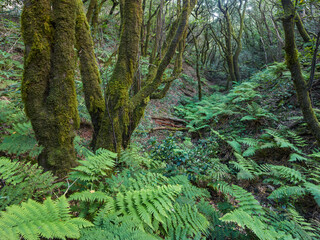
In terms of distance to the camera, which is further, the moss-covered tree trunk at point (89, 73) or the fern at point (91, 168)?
the moss-covered tree trunk at point (89, 73)

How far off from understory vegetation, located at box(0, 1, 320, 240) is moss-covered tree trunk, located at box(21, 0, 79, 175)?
222mm

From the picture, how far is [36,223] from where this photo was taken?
111 cm

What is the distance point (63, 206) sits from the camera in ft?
4.30

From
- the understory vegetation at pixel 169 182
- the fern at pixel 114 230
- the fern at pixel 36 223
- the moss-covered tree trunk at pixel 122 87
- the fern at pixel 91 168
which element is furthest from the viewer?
the moss-covered tree trunk at pixel 122 87

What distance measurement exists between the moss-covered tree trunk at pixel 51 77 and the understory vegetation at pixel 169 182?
8.8 inches

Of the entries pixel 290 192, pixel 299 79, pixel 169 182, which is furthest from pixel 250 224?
pixel 299 79

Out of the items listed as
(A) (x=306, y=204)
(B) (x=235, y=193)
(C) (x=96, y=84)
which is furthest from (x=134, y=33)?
(A) (x=306, y=204)

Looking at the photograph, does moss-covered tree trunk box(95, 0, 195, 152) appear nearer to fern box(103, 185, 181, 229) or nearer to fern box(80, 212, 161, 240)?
fern box(103, 185, 181, 229)

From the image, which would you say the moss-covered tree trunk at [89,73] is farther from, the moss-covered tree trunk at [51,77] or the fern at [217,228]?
the fern at [217,228]

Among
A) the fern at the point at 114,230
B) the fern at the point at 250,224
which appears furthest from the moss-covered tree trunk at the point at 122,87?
the fern at the point at 250,224

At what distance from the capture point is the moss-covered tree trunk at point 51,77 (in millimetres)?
2201

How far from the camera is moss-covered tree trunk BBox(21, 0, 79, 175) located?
220cm

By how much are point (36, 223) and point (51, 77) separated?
6.30ft

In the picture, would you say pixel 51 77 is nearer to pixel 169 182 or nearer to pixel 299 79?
pixel 169 182
